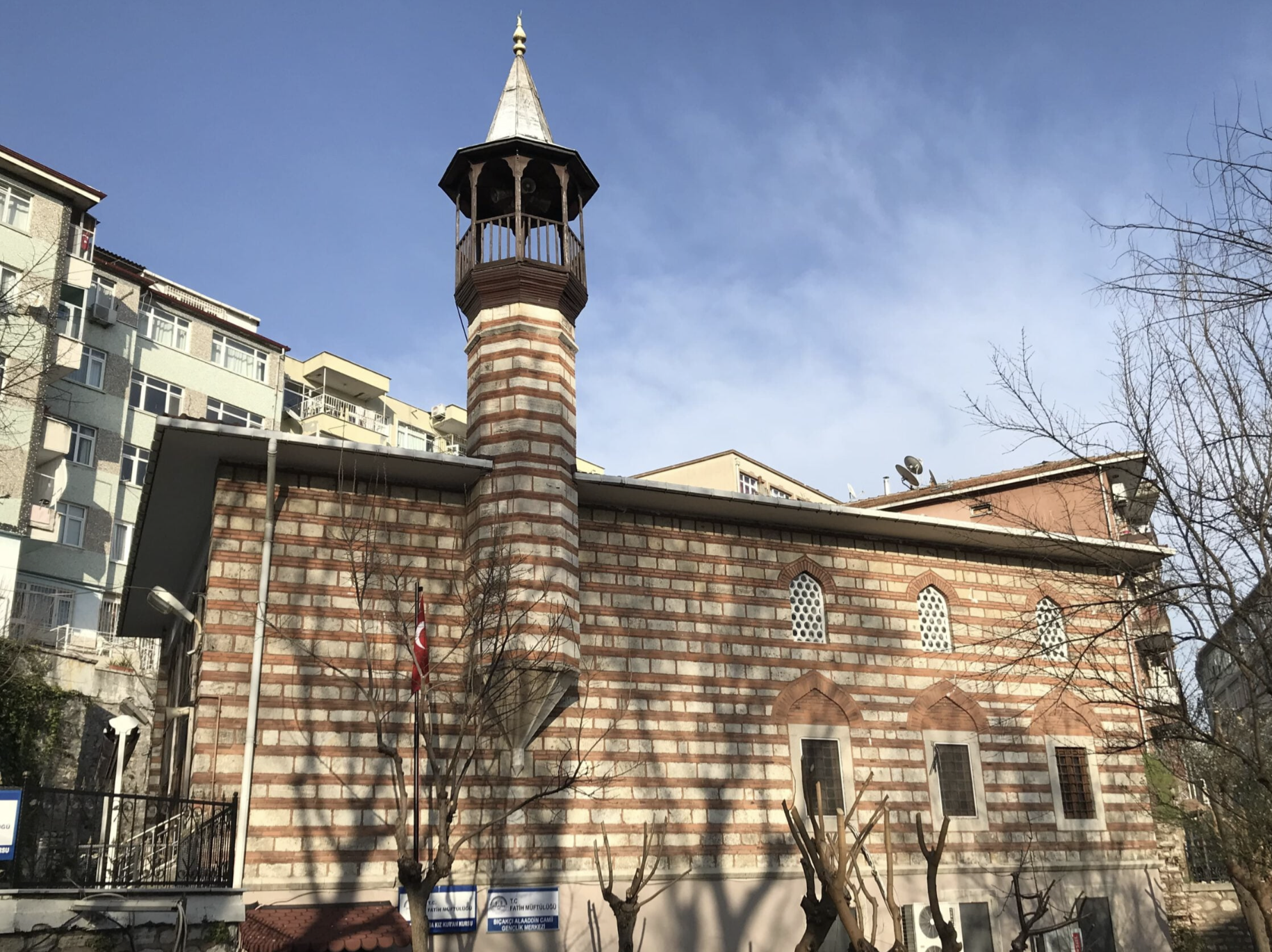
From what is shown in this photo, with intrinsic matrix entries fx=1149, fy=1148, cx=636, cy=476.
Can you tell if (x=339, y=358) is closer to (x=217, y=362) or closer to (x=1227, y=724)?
(x=217, y=362)

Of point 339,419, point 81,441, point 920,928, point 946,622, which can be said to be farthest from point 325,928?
point 339,419

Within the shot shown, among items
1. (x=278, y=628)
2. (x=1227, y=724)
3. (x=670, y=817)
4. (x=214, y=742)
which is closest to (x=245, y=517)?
(x=278, y=628)

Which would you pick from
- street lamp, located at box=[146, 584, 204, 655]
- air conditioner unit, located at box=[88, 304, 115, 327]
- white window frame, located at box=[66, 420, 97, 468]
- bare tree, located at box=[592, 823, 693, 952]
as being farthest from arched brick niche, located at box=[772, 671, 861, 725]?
→ air conditioner unit, located at box=[88, 304, 115, 327]

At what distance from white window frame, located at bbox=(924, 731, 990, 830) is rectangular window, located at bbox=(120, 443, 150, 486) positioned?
28.8 m

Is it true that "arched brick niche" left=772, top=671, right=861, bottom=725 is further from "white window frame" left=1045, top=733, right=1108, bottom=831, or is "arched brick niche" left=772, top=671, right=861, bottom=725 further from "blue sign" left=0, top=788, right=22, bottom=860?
"blue sign" left=0, top=788, right=22, bottom=860

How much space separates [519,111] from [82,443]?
24.5 metres

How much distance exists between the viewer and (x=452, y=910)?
48.3 feet

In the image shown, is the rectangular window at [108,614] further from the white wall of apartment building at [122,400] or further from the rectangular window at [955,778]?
the rectangular window at [955,778]

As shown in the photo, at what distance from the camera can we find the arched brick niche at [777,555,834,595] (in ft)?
61.2

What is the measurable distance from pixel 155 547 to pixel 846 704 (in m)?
11.6

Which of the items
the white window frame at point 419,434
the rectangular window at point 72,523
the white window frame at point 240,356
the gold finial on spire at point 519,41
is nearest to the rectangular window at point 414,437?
the white window frame at point 419,434

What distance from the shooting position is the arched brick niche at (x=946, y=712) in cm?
1870

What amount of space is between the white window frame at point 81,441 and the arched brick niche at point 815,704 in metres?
27.3

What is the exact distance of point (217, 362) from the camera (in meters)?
42.2
